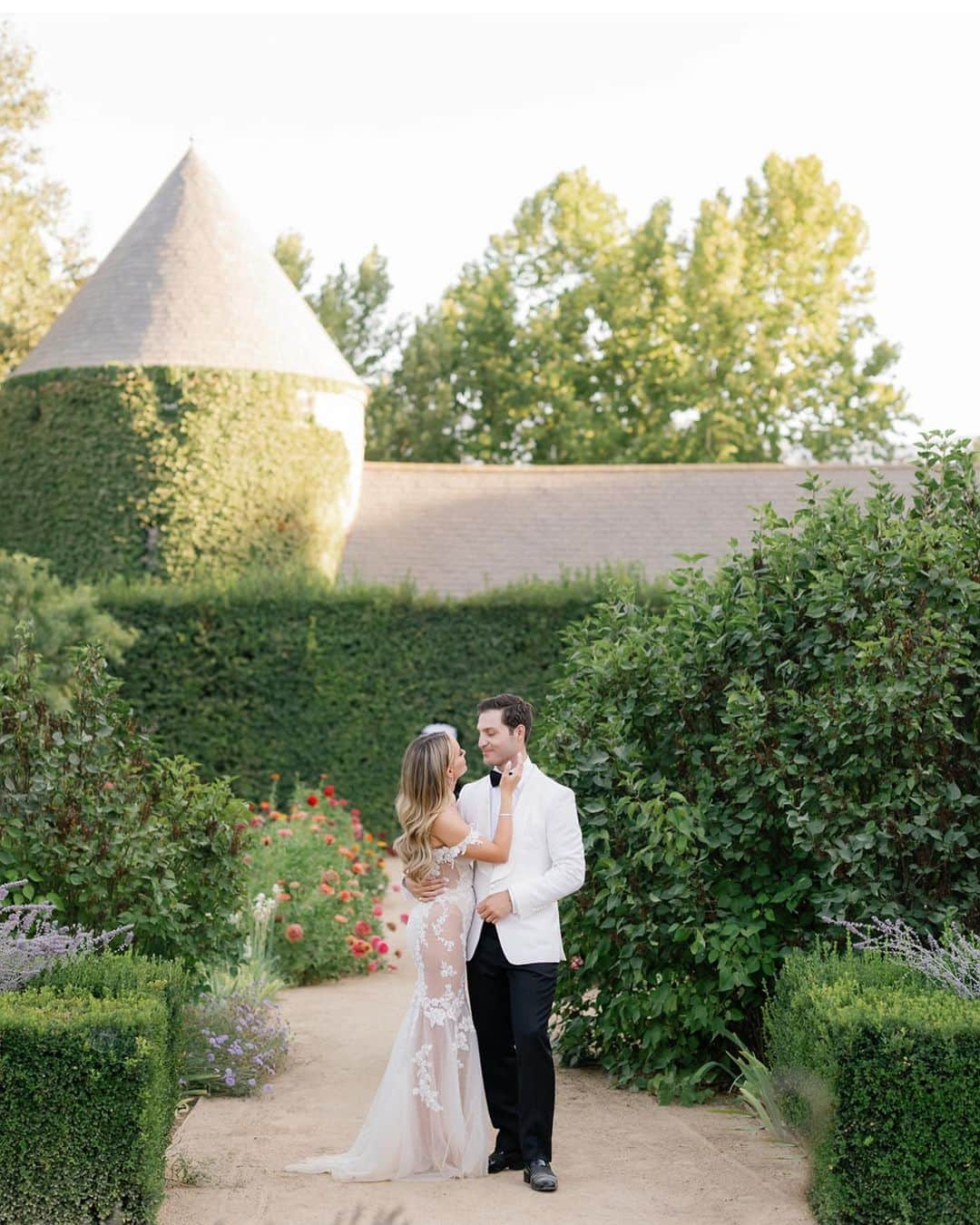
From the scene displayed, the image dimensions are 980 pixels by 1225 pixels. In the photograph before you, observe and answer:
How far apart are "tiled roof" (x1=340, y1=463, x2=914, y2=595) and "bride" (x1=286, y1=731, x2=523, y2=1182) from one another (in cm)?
1461

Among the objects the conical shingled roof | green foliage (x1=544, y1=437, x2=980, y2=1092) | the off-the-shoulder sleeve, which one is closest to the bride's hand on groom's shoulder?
the off-the-shoulder sleeve

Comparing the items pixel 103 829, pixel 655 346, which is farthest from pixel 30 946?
pixel 655 346

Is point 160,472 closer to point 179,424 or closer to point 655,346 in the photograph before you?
point 179,424

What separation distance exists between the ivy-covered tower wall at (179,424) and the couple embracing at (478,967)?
13353mm

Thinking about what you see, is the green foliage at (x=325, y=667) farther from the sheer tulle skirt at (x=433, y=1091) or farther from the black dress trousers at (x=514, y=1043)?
the sheer tulle skirt at (x=433, y=1091)

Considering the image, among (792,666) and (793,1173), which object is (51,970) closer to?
(793,1173)

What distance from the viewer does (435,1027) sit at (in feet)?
18.8

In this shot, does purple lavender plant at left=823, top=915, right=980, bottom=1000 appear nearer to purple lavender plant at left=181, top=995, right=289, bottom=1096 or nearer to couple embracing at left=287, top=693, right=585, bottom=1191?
couple embracing at left=287, top=693, right=585, bottom=1191

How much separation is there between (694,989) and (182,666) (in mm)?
11049

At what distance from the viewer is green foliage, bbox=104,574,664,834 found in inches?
661

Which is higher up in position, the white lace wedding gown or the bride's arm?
the bride's arm

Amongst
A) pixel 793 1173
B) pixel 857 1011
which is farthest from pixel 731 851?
pixel 857 1011

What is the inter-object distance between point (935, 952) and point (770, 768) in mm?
1090

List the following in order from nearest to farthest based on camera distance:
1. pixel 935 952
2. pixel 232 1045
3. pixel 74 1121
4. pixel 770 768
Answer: pixel 74 1121, pixel 935 952, pixel 770 768, pixel 232 1045
